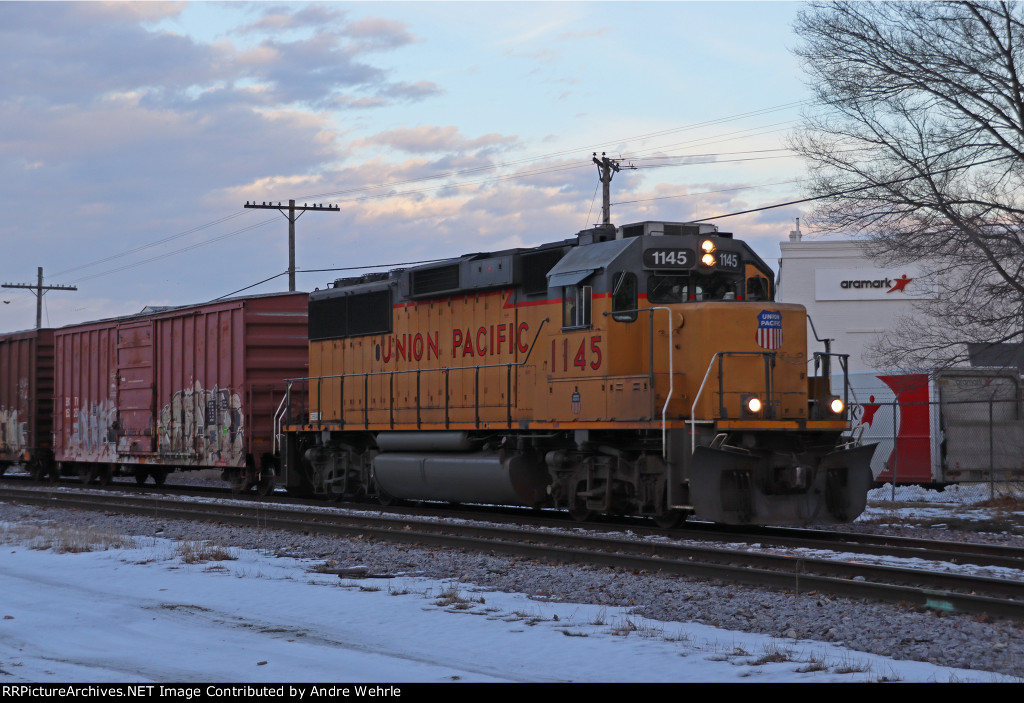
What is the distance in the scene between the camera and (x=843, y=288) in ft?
185

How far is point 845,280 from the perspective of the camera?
185 feet

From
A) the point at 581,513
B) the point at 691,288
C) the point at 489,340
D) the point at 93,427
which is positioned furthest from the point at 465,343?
the point at 93,427

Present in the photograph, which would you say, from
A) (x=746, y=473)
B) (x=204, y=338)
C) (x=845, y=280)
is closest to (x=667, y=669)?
(x=746, y=473)

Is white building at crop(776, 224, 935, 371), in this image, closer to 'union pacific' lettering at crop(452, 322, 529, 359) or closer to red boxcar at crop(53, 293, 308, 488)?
red boxcar at crop(53, 293, 308, 488)

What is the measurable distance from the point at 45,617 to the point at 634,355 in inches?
308

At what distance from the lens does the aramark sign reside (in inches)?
2199

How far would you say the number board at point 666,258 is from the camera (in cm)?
1408

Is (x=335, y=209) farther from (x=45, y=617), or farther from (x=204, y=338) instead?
(x=45, y=617)

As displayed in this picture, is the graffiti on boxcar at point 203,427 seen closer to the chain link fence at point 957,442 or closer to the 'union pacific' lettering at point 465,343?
the 'union pacific' lettering at point 465,343

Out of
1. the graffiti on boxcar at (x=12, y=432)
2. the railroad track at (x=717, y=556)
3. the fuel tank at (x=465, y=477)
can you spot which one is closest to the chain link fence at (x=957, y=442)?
the fuel tank at (x=465, y=477)

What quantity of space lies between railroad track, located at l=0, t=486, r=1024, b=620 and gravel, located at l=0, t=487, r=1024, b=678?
0.58 feet

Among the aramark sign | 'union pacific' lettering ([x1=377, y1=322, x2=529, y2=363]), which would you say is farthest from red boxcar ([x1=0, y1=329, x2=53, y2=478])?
the aramark sign

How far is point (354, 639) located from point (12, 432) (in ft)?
78.6

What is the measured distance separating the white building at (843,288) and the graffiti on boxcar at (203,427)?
39.3 m
